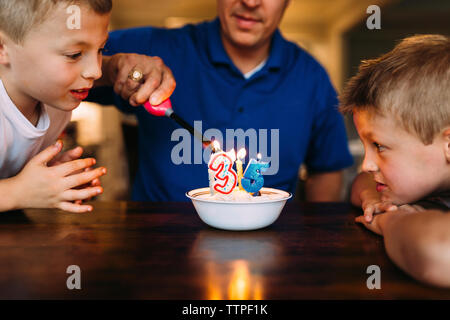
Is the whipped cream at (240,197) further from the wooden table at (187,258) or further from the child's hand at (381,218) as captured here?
the child's hand at (381,218)

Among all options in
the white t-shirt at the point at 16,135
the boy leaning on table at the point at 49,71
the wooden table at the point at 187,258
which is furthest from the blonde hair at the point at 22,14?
the wooden table at the point at 187,258

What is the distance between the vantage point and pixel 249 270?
A: 67 cm

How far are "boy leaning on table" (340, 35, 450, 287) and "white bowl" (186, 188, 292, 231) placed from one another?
207mm

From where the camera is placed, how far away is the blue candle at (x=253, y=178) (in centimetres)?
90

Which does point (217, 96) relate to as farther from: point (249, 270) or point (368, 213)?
point (249, 270)

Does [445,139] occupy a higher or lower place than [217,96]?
lower

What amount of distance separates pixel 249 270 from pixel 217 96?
1.02 meters

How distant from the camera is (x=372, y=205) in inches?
37.7

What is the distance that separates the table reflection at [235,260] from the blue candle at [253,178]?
95 millimetres

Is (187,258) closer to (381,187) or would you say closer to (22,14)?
(381,187)

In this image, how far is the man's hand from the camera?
1.12m

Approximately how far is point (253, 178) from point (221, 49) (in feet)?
2.79

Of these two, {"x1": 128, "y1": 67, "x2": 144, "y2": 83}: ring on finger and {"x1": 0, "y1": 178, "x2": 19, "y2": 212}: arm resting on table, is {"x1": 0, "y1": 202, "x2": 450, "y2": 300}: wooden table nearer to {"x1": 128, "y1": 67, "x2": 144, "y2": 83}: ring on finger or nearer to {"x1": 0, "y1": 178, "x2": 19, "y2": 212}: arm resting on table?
{"x1": 0, "y1": 178, "x2": 19, "y2": 212}: arm resting on table

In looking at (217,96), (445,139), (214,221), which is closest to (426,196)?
(445,139)
